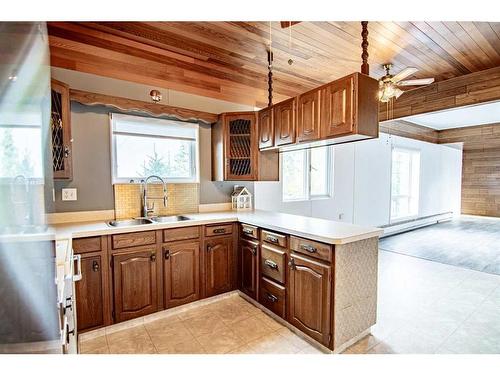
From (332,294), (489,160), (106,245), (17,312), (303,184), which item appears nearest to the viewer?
(17,312)

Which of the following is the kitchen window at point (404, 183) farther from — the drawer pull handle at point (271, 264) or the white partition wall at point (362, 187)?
the drawer pull handle at point (271, 264)

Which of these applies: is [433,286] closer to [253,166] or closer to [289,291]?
[289,291]

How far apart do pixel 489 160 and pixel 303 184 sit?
7639 mm

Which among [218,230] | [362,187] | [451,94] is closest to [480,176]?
[362,187]

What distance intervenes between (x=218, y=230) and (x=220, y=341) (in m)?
1.01

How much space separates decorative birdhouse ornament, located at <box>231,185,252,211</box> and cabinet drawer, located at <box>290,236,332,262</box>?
1.35 m

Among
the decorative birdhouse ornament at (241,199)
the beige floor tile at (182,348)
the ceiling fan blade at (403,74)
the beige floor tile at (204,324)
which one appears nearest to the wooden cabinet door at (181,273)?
the beige floor tile at (204,324)

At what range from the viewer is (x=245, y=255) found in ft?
8.86

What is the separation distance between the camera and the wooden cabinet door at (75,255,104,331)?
203 centimetres

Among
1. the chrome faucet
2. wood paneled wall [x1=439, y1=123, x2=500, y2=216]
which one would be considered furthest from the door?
wood paneled wall [x1=439, y1=123, x2=500, y2=216]

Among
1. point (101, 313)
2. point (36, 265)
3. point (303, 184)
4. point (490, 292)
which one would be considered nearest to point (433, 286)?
point (490, 292)

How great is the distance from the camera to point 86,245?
2.03 m

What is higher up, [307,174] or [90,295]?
[307,174]

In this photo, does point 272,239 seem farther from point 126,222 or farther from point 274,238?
point 126,222
